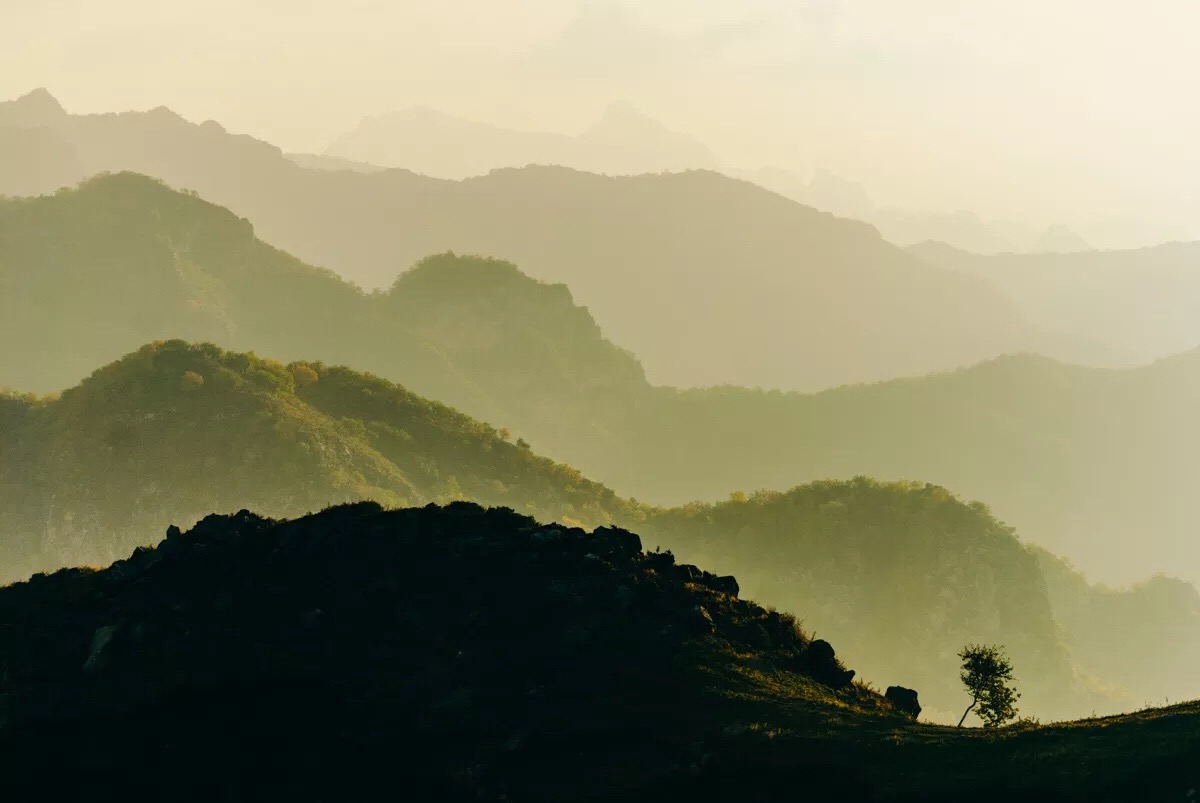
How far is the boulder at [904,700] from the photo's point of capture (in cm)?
4000

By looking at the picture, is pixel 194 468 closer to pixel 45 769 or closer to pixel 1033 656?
pixel 45 769

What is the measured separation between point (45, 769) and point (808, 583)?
12820cm

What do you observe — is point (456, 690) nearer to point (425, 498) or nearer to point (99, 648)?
point (99, 648)

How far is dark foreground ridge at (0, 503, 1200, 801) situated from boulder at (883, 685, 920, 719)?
3.30ft

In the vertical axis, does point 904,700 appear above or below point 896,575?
below

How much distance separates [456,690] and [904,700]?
18.3 meters

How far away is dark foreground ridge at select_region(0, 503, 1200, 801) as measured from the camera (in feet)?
95.0

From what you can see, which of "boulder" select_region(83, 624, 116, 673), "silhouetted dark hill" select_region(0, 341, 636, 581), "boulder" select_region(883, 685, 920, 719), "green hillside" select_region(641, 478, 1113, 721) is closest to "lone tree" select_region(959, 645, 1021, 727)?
"boulder" select_region(883, 685, 920, 719)

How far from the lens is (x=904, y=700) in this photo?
4059 cm

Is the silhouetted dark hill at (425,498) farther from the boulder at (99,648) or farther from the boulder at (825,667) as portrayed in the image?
the boulder at (825,667)

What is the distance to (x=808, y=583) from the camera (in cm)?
14838

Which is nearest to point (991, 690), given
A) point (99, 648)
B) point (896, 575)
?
point (99, 648)

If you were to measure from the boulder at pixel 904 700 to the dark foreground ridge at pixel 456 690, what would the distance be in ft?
3.30

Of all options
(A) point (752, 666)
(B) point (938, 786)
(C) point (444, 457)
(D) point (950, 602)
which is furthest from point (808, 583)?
(B) point (938, 786)
